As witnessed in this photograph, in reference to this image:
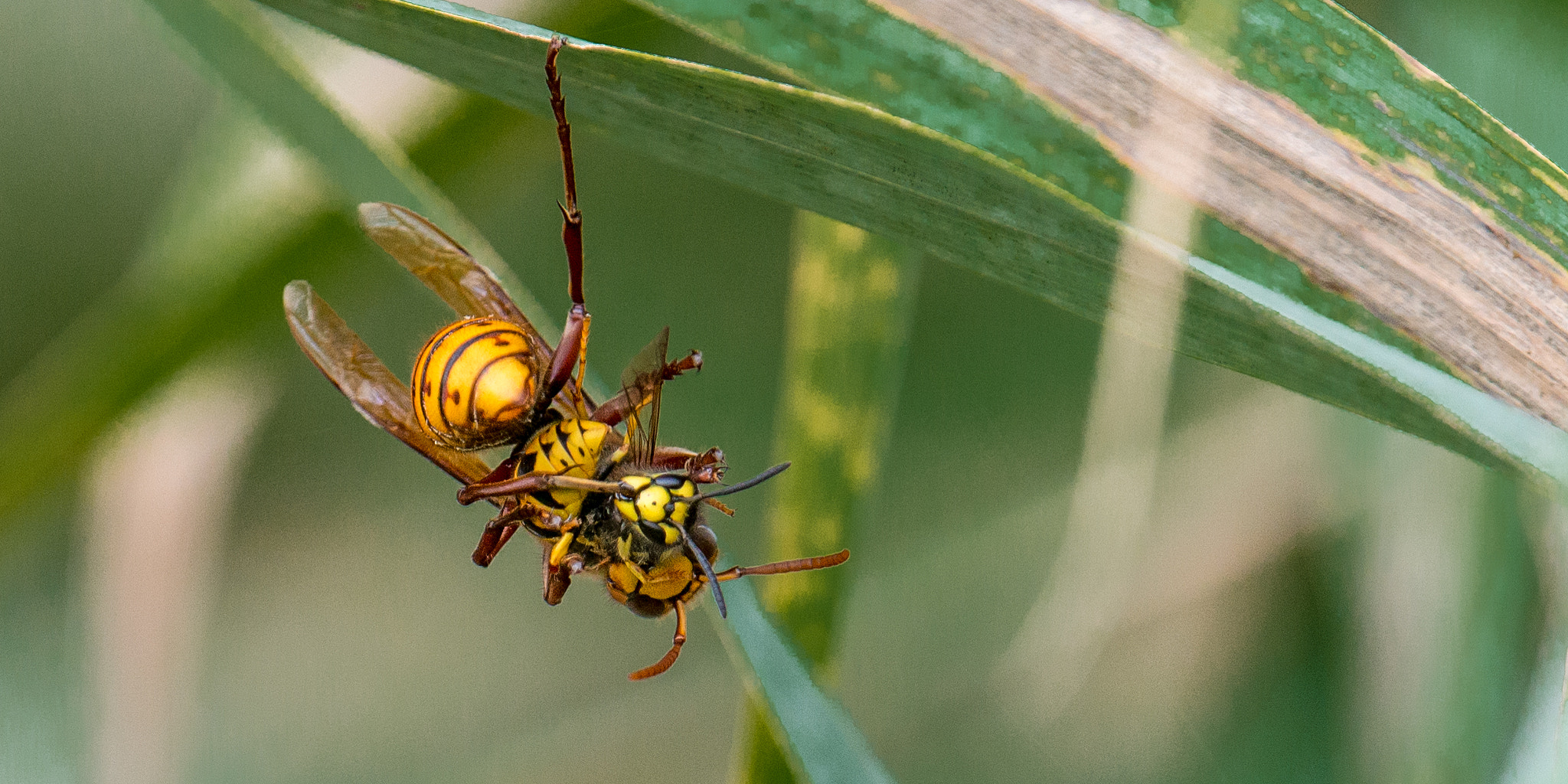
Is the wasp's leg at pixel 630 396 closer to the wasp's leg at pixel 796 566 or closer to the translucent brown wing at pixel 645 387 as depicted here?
the translucent brown wing at pixel 645 387

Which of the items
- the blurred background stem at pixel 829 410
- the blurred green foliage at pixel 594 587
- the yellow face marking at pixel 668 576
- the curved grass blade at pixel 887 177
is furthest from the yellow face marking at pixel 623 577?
the blurred green foliage at pixel 594 587

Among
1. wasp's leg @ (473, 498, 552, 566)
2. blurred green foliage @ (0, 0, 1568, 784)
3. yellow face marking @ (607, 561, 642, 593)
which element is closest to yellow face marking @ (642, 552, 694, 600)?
yellow face marking @ (607, 561, 642, 593)

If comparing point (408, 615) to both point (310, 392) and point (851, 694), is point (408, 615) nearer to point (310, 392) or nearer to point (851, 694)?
point (310, 392)

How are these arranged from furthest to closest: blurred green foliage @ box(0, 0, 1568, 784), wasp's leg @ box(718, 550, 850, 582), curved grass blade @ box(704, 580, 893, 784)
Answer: blurred green foliage @ box(0, 0, 1568, 784) < wasp's leg @ box(718, 550, 850, 582) < curved grass blade @ box(704, 580, 893, 784)

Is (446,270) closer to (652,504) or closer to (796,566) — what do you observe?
(652,504)

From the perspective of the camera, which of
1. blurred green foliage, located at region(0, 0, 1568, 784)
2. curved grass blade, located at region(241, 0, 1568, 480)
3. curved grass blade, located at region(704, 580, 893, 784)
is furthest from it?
blurred green foliage, located at region(0, 0, 1568, 784)

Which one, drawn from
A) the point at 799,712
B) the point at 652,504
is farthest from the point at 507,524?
the point at 799,712

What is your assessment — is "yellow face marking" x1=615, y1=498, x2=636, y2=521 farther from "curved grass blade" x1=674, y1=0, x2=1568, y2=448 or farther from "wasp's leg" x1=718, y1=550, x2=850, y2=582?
"curved grass blade" x1=674, y1=0, x2=1568, y2=448
